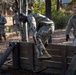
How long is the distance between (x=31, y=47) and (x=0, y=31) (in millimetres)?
8183

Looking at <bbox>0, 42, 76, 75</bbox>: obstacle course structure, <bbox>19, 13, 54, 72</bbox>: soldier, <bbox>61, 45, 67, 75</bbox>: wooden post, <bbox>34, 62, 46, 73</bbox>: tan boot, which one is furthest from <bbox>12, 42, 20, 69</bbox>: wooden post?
<bbox>61, 45, 67, 75</bbox>: wooden post

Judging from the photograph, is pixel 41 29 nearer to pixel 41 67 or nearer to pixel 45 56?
pixel 45 56

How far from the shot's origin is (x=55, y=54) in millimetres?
7645

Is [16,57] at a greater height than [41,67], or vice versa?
[16,57]

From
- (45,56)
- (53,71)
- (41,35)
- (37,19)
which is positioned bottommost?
(53,71)

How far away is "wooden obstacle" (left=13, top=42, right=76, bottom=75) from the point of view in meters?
7.41

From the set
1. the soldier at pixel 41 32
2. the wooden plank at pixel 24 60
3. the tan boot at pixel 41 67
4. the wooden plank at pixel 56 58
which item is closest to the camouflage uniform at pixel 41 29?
the soldier at pixel 41 32

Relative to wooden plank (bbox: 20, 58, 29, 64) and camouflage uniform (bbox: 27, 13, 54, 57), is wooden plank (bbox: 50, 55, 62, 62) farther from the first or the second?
wooden plank (bbox: 20, 58, 29, 64)

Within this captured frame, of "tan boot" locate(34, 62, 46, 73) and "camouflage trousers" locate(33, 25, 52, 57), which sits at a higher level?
"camouflage trousers" locate(33, 25, 52, 57)

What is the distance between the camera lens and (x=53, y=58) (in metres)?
7.71

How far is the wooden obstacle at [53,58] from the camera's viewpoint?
7.41 m

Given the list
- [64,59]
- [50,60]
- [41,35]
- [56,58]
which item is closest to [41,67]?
[50,60]

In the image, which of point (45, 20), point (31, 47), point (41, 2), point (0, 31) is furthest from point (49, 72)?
point (41, 2)

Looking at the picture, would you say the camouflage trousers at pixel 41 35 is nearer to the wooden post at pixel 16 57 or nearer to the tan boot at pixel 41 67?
the tan boot at pixel 41 67
